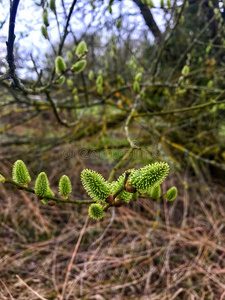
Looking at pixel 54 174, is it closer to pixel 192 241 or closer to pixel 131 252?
pixel 131 252

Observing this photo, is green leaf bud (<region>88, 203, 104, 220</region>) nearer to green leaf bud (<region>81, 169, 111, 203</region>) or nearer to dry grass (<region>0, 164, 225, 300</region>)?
green leaf bud (<region>81, 169, 111, 203</region>)

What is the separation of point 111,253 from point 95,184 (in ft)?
4.07

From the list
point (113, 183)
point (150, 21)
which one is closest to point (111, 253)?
point (113, 183)

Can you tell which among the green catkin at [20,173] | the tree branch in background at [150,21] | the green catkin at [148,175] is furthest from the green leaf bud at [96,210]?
the tree branch in background at [150,21]

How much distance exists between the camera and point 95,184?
695 millimetres

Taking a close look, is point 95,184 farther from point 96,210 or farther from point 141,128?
point 141,128

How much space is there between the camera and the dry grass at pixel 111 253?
1496 mm

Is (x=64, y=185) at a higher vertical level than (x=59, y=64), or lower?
lower

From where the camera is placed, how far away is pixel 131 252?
180 cm

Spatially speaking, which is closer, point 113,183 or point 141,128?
point 113,183

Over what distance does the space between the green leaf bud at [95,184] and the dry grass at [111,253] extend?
2.50 ft

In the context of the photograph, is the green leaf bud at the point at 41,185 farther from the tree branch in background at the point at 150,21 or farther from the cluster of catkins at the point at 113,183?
the tree branch in background at the point at 150,21

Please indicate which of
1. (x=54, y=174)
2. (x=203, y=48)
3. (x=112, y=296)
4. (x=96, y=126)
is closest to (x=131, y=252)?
(x=112, y=296)

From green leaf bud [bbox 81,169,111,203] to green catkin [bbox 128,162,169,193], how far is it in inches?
3.0
